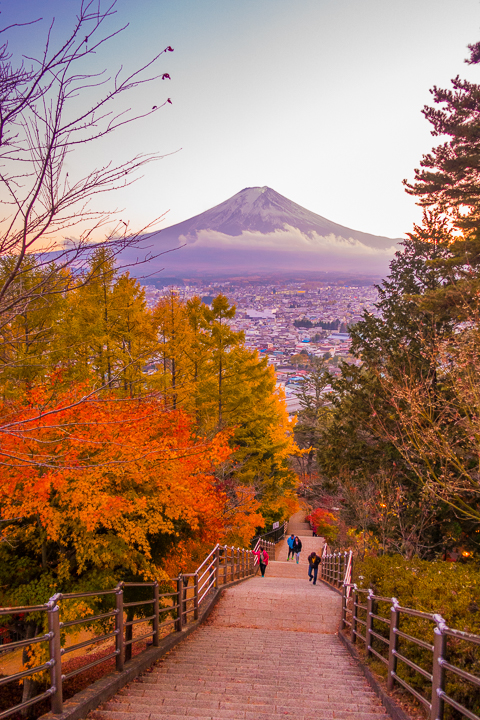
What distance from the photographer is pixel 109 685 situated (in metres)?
4.57

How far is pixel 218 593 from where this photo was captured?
36.3ft

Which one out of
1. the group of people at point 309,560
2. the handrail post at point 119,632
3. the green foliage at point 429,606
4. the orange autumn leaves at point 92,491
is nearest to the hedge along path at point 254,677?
the handrail post at point 119,632

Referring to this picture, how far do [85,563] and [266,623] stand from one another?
3931 mm

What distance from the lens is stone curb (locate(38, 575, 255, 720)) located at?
3887mm

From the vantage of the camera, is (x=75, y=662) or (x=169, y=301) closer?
(x=75, y=662)

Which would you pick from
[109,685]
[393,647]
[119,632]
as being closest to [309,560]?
[393,647]

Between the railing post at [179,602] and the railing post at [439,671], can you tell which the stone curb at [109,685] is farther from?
the railing post at [439,671]

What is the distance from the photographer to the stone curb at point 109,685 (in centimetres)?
389

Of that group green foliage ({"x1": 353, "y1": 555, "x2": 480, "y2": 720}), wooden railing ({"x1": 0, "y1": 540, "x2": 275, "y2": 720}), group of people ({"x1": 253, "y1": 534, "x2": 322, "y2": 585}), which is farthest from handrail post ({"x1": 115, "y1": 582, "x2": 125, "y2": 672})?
group of people ({"x1": 253, "y1": 534, "x2": 322, "y2": 585})

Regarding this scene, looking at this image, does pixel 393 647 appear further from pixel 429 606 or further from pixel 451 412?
pixel 451 412

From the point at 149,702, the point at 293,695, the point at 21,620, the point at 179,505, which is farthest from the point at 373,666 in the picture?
the point at 21,620

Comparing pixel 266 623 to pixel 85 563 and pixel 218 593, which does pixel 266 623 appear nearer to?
pixel 218 593

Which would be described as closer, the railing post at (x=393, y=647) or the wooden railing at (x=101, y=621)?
the wooden railing at (x=101, y=621)

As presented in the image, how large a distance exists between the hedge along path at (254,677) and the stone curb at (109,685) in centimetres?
9
